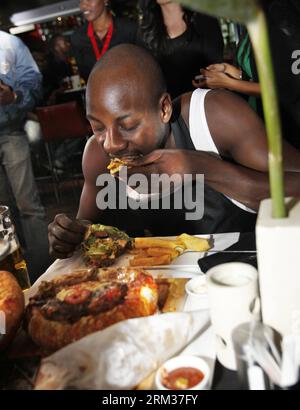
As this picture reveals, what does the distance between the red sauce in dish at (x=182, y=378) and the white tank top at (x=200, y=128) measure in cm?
104

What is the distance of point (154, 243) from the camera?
1.46 meters

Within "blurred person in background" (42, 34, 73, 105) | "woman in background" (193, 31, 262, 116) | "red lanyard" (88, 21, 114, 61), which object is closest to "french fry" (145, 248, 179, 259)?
"woman in background" (193, 31, 262, 116)

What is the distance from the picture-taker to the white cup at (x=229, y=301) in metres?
0.78

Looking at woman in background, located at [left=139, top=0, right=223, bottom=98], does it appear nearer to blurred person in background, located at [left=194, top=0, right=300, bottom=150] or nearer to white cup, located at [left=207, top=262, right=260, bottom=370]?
blurred person in background, located at [left=194, top=0, right=300, bottom=150]

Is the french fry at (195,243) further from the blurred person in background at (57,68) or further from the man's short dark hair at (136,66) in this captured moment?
the blurred person in background at (57,68)

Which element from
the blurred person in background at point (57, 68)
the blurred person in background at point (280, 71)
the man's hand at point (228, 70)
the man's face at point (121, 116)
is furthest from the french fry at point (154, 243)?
the blurred person in background at point (57, 68)

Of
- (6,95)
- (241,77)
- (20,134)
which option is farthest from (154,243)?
(20,134)

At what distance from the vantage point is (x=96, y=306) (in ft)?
3.20

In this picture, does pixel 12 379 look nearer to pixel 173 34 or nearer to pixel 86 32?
pixel 173 34

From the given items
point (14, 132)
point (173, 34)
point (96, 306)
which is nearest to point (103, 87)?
point (96, 306)

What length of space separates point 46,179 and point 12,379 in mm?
4732

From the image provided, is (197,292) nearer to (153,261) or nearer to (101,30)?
(153,261)

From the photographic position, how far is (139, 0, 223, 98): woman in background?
2785 millimetres

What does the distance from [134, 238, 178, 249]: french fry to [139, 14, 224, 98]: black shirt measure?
161 centimetres
